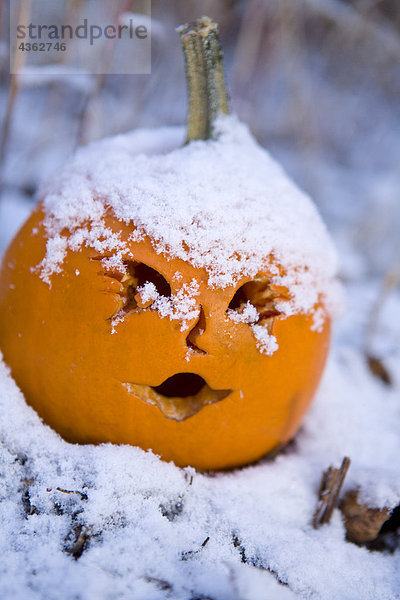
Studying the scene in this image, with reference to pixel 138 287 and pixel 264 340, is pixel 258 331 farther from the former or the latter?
pixel 138 287

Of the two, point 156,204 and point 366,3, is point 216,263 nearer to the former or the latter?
point 156,204

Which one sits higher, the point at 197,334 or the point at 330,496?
the point at 197,334

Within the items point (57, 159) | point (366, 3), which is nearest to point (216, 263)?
point (57, 159)

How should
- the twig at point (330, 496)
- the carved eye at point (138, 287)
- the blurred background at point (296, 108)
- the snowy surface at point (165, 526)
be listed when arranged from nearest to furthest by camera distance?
the snowy surface at point (165, 526), the carved eye at point (138, 287), the twig at point (330, 496), the blurred background at point (296, 108)

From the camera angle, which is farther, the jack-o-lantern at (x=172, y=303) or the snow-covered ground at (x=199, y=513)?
the jack-o-lantern at (x=172, y=303)

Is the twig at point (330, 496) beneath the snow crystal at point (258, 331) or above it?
beneath

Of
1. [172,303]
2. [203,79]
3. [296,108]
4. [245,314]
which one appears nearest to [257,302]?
[245,314]

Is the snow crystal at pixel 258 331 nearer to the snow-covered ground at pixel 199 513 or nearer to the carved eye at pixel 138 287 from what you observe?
the carved eye at pixel 138 287

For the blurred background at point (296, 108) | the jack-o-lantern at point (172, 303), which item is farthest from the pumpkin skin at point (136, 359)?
the blurred background at point (296, 108)
